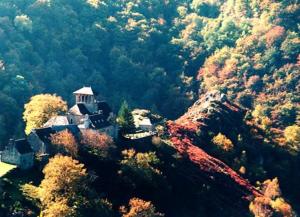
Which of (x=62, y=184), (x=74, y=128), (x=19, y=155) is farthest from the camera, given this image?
(x=74, y=128)

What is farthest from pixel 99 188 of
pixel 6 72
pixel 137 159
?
pixel 6 72

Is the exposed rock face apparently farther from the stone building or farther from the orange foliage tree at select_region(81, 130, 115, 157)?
the orange foliage tree at select_region(81, 130, 115, 157)

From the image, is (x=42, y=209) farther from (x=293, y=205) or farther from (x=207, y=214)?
(x=293, y=205)

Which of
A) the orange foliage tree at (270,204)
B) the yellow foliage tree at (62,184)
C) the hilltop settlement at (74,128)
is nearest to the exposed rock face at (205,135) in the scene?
the orange foliage tree at (270,204)

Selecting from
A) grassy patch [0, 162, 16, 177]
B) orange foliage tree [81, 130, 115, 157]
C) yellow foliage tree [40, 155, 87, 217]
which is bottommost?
yellow foliage tree [40, 155, 87, 217]

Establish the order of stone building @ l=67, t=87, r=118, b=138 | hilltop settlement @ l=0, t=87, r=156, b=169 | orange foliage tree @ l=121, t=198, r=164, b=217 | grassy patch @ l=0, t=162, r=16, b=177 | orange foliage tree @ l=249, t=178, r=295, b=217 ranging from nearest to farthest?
grassy patch @ l=0, t=162, r=16, b=177 < orange foliage tree @ l=121, t=198, r=164, b=217 < hilltop settlement @ l=0, t=87, r=156, b=169 < stone building @ l=67, t=87, r=118, b=138 < orange foliage tree @ l=249, t=178, r=295, b=217

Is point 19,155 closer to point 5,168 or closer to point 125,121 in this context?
point 5,168

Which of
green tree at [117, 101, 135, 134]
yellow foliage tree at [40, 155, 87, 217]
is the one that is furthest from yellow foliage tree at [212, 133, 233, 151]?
yellow foliage tree at [40, 155, 87, 217]

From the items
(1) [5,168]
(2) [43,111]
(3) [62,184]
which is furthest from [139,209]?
(2) [43,111]
